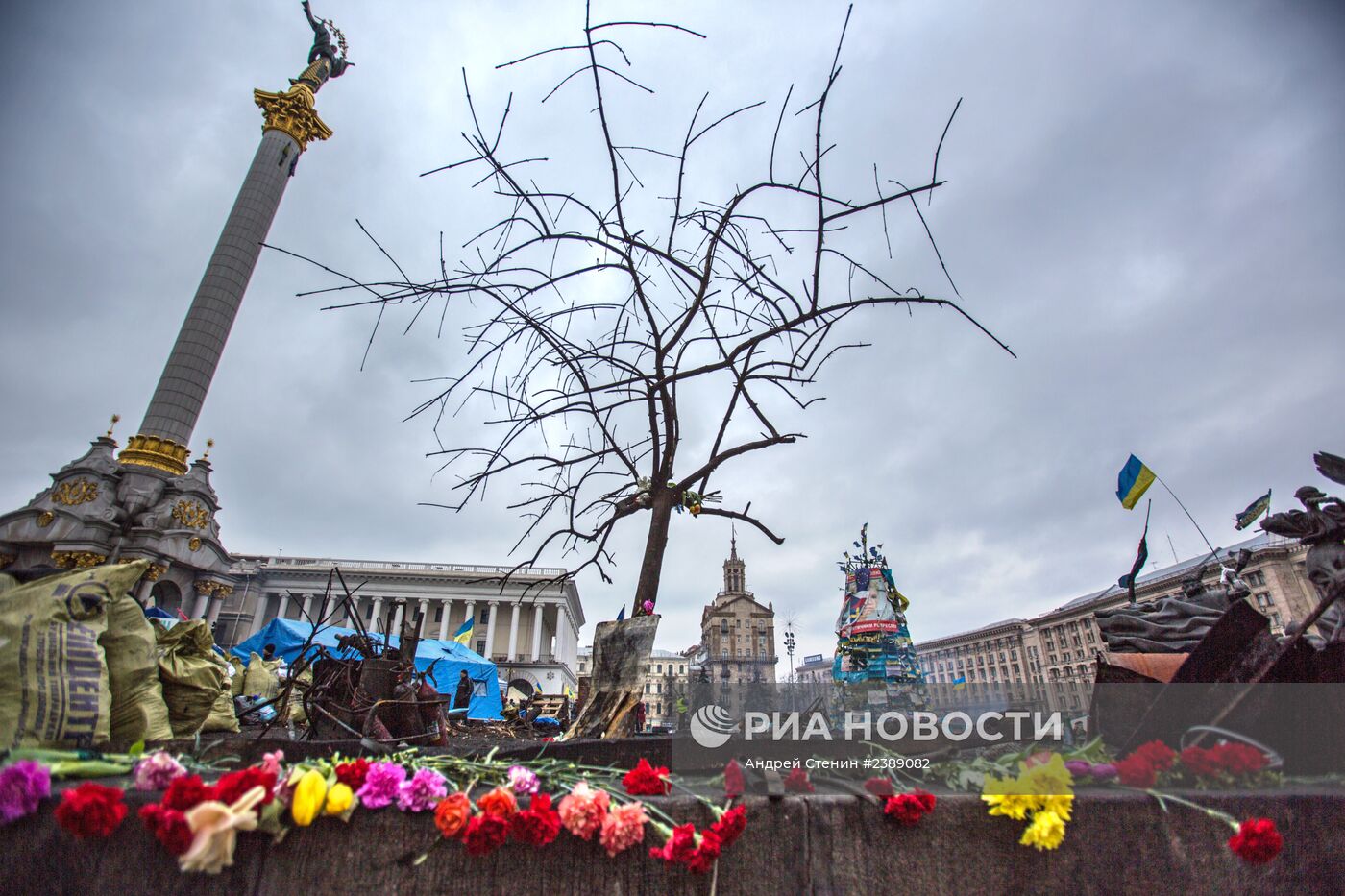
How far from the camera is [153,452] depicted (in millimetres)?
24312

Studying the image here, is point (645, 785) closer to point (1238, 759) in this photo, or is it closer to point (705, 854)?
point (705, 854)

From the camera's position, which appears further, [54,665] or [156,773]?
[54,665]

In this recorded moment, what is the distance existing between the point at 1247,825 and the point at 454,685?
61.0 feet

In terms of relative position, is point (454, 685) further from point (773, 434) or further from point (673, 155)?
point (673, 155)

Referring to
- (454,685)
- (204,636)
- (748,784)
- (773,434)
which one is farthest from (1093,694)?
(454,685)

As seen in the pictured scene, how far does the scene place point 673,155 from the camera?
11.0 feet

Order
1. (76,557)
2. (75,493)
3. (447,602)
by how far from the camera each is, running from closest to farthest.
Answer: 1. (76,557)
2. (75,493)
3. (447,602)

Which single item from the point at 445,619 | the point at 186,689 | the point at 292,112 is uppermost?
the point at 292,112

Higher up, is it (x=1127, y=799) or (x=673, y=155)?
(x=673, y=155)

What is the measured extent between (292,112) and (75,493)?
73.1 ft

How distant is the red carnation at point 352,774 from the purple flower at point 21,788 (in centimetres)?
58

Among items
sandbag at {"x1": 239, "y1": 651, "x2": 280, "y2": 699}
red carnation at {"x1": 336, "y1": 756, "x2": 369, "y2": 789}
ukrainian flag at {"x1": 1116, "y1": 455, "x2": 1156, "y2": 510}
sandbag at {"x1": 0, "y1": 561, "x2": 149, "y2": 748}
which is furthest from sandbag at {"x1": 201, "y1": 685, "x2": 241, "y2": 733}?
ukrainian flag at {"x1": 1116, "y1": 455, "x2": 1156, "y2": 510}

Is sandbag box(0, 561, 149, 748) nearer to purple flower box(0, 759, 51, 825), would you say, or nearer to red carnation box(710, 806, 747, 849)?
purple flower box(0, 759, 51, 825)

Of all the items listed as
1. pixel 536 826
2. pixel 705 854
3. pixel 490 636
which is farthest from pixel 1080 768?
pixel 490 636
